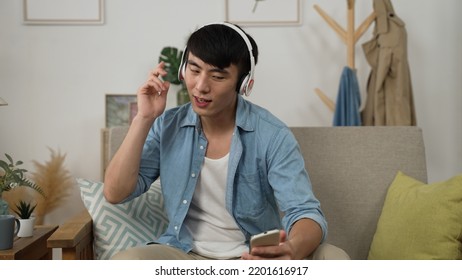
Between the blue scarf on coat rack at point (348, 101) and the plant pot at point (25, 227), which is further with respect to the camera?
the blue scarf on coat rack at point (348, 101)

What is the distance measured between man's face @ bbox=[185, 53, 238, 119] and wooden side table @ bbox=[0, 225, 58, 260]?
631mm

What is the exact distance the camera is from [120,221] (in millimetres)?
1395

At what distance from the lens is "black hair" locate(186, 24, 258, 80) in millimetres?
1229

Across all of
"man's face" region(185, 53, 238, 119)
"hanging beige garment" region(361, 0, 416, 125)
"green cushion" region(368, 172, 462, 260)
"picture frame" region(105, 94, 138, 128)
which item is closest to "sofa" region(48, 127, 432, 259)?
"green cushion" region(368, 172, 462, 260)

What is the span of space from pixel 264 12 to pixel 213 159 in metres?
1.46

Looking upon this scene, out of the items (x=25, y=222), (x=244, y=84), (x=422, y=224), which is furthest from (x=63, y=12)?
(x=422, y=224)

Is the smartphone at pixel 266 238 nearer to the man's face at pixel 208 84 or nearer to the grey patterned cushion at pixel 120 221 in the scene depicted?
the man's face at pixel 208 84

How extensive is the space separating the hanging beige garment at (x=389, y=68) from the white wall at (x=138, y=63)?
0.78 feet

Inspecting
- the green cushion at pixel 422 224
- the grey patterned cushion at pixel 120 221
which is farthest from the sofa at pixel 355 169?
the grey patterned cushion at pixel 120 221

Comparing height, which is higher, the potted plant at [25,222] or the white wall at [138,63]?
the white wall at [138,63]

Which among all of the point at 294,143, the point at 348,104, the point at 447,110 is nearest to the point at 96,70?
the point at 348,104

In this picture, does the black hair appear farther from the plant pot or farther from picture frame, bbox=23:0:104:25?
picture frame, bbox=23:0:104:25

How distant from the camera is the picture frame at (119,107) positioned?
2619 mm

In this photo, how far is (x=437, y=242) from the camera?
139cm
